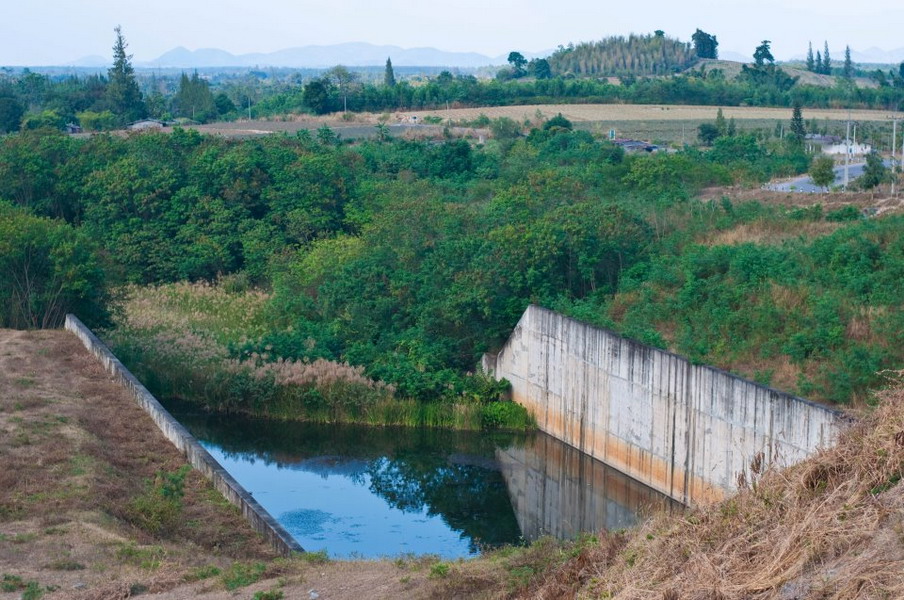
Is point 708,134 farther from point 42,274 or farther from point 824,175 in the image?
point 42,274

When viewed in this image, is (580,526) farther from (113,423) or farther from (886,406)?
(886,406)

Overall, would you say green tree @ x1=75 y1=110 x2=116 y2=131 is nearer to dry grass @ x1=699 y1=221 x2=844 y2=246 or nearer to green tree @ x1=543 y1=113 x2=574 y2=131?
green tree @ x1=543 y1=113 x2=574 y2=131

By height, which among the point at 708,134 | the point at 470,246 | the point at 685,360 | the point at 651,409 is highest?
the point at 708,134

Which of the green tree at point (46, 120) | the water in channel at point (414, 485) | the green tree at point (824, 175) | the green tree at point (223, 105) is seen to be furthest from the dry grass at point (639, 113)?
the water in channel at point (414, 485)

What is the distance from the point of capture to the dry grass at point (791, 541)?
10.2m

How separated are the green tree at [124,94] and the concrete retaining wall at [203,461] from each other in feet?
191

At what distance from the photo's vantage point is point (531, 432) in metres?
29.9

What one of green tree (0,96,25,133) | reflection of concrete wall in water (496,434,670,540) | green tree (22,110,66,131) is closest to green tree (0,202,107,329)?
reflection of concrete wall in water (496,434,670,540)

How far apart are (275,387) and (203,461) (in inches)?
397

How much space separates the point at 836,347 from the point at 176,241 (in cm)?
2773

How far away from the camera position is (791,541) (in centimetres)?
1080

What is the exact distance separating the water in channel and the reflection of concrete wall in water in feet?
0.09

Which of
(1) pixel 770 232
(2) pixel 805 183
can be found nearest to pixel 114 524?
(1) pixel 770 232

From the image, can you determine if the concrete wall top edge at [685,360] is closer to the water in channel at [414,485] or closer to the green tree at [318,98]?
the water in channel at [414,485]
